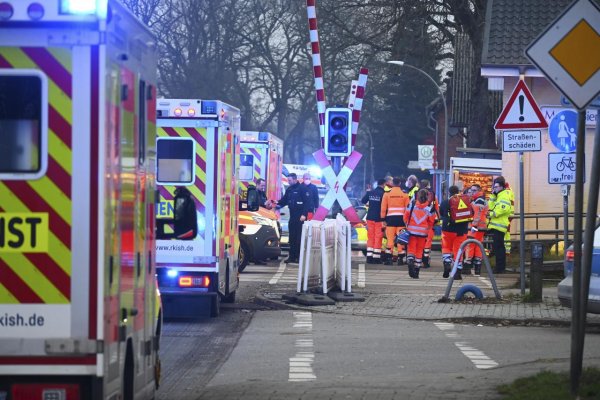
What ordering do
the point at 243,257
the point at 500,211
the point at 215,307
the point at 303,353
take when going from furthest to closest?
the point at 500,211 < the point at 243,257 < the point at 215,307 < the point at 303,353

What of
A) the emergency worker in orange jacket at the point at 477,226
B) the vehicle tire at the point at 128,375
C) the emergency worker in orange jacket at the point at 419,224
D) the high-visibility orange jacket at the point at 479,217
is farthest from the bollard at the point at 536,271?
the vehicle tire at the point at 128,375

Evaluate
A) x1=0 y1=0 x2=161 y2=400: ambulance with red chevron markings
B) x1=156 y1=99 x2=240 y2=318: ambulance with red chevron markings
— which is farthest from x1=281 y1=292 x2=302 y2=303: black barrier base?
x1=0 y1=0 x2=161 y2=400: ambulance with red chevron markings

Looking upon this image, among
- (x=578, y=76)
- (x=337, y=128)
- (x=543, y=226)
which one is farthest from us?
(x=543, y=226)

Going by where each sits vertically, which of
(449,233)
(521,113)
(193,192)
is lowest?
(449,233)

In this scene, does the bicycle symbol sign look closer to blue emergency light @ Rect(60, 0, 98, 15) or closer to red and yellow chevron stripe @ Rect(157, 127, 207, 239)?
red and yellow chevron stripe @ Rect(157, 127, 207, 239)

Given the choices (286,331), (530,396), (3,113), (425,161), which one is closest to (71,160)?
(3,113)

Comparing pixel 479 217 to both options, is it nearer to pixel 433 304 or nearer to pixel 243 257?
pixel 243 257

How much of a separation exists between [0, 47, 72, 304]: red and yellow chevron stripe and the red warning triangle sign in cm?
1253

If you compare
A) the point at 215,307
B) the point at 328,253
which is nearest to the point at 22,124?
the point at 215,307

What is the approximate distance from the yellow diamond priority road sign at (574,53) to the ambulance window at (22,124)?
4210 mm

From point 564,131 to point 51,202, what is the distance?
13679 mm

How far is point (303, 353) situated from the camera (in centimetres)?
1362

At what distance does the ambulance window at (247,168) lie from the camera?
37.7 m

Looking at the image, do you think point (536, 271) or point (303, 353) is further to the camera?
point (536, 271)
